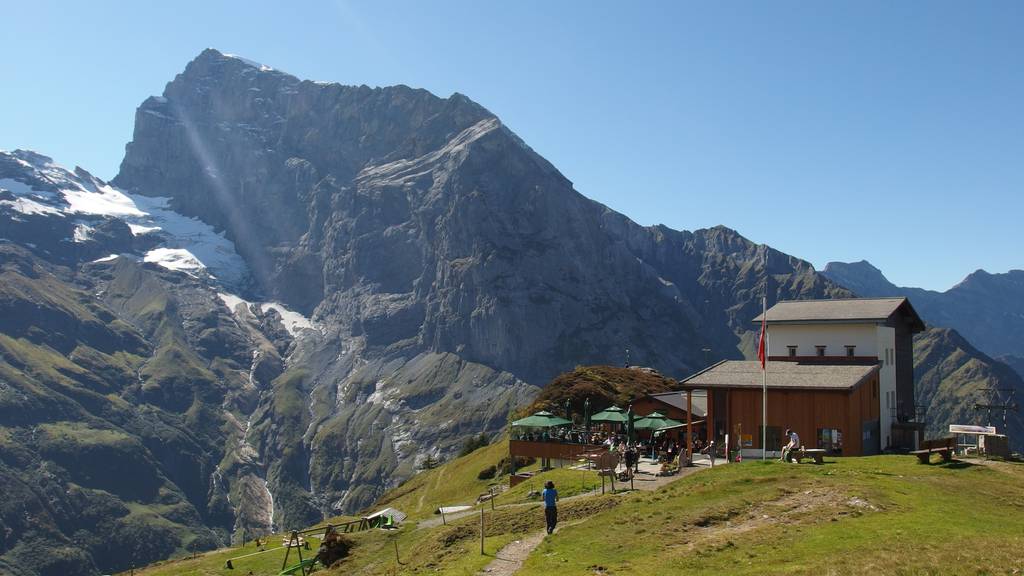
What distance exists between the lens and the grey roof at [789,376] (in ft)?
Result: 170

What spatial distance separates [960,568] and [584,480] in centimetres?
2727

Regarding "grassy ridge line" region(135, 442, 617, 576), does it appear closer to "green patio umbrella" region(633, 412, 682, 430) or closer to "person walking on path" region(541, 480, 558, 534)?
"person walking on path" region(541, 480, 558, 534)

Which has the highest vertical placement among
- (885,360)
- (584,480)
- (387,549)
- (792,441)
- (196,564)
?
(885,360)

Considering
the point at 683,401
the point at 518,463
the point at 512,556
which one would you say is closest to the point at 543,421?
the point at 518,463

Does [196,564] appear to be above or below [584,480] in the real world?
below

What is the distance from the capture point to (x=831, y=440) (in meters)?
51.2

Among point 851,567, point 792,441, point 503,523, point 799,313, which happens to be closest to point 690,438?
point 792,441

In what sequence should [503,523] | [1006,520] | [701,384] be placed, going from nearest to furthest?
[1006,520], [503,523], [701,384]

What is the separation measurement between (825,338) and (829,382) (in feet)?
45.1

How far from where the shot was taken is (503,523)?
37.6 meters

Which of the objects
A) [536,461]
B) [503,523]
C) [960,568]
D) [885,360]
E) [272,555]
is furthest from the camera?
[536,461]

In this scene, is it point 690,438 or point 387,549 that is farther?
point 690,438

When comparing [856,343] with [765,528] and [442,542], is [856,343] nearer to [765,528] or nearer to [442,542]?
[765,528]

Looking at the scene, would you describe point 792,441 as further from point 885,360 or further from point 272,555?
point 272,555
